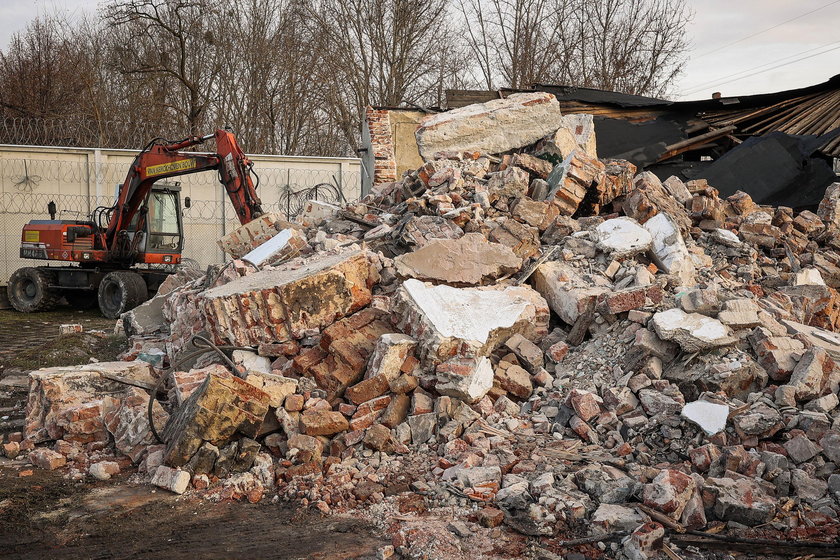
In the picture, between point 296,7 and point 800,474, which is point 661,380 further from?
point 296,7

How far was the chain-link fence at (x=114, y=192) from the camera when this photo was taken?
15539 millimetres

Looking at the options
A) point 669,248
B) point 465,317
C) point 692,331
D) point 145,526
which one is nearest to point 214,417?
Answer: point 145,526

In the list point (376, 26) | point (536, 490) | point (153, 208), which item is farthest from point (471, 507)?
point (376, 26)

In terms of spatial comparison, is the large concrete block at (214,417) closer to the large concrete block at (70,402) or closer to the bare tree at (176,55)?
the large concrete block at (70,402)

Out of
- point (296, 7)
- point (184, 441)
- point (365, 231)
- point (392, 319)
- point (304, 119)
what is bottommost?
point (184, 441)

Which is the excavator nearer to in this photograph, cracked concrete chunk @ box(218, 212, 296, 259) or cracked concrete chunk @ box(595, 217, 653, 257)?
cracked concrete chunk @ box(218, 212, 296, 259)

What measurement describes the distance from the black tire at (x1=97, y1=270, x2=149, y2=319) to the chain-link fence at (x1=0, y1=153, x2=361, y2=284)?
164 inches

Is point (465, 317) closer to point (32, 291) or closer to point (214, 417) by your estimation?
point (214, 417)

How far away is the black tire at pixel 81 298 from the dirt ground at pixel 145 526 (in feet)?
29.2

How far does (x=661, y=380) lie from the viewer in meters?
4.68

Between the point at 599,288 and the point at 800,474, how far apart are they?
231 centimetres

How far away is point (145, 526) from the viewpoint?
3.79 meters

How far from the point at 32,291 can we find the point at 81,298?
0.84 m

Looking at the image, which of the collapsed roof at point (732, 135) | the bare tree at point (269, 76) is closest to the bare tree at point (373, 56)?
the bare tree at point (269, 76)
